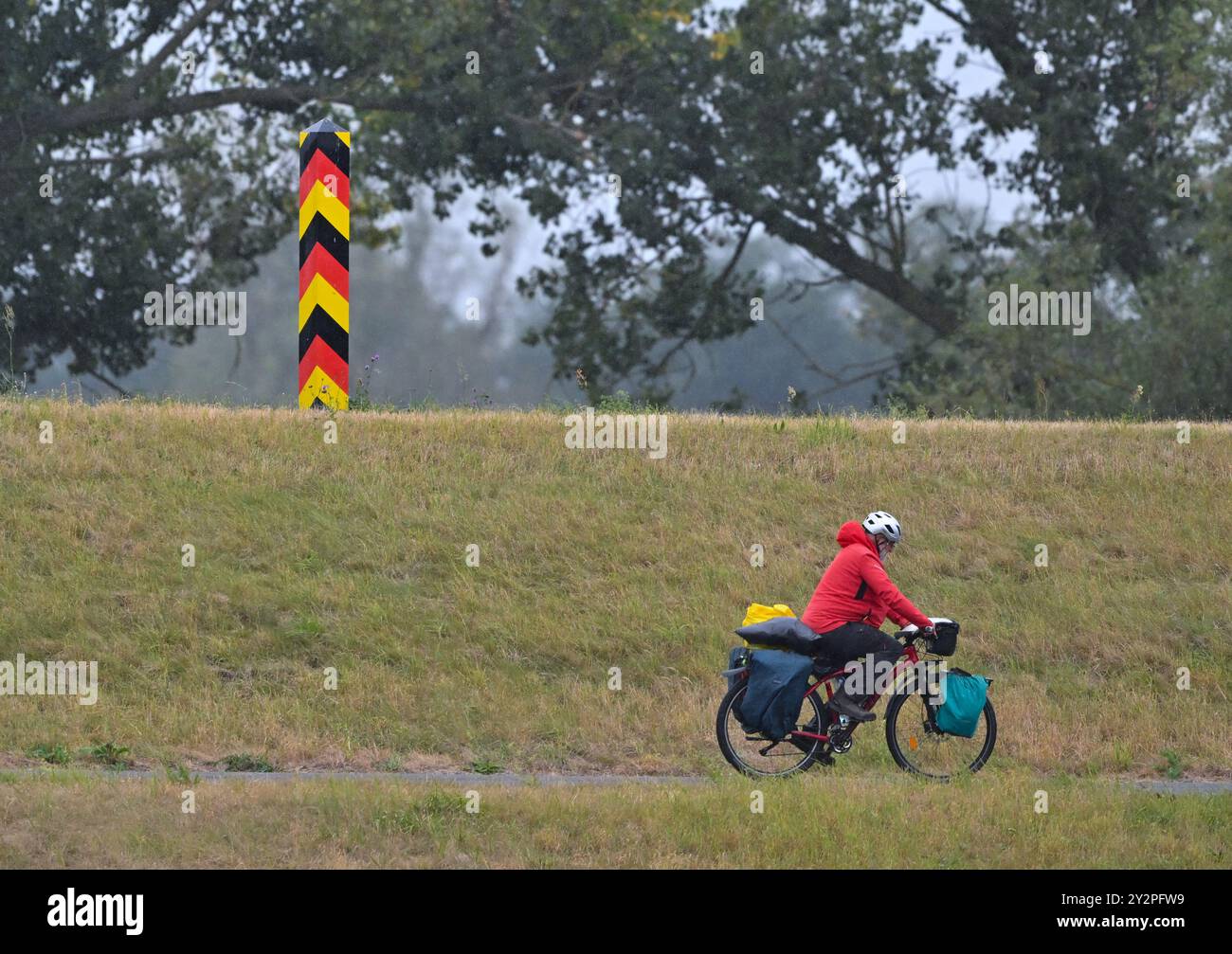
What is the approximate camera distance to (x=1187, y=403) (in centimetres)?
2783

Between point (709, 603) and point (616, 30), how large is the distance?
1846cm

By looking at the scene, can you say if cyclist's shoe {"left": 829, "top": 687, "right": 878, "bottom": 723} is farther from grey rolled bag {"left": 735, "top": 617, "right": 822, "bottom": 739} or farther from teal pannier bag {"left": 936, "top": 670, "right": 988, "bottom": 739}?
teal pannier bag {"left": 936, "top": 670, "right": 988, "bottom": 739}

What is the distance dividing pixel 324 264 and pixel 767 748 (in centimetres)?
743

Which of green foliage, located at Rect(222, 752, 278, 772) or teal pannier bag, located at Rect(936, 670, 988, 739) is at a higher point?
teal pannier bag, located at Rect(936, 670, 988, 739)

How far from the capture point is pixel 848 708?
1056cm

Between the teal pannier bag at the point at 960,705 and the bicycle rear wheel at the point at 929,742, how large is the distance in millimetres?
103

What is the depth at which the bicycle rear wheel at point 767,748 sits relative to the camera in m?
10.5

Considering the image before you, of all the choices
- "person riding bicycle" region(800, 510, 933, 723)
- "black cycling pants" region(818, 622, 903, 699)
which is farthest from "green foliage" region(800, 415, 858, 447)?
"black cycling pants" region(818, 622, 903, 699)

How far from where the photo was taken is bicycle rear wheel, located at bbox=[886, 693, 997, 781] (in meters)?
10.7

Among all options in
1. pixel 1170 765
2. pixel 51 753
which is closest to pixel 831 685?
pixel 1170 765

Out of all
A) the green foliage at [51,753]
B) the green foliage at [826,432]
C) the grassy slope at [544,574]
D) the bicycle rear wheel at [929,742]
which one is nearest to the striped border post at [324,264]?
the grassy slope at [544,574]

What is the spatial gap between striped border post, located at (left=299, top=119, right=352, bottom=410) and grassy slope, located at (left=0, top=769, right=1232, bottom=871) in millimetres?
6992

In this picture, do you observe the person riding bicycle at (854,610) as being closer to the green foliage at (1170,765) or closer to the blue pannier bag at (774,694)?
the blue pannier bag at (774,694)
